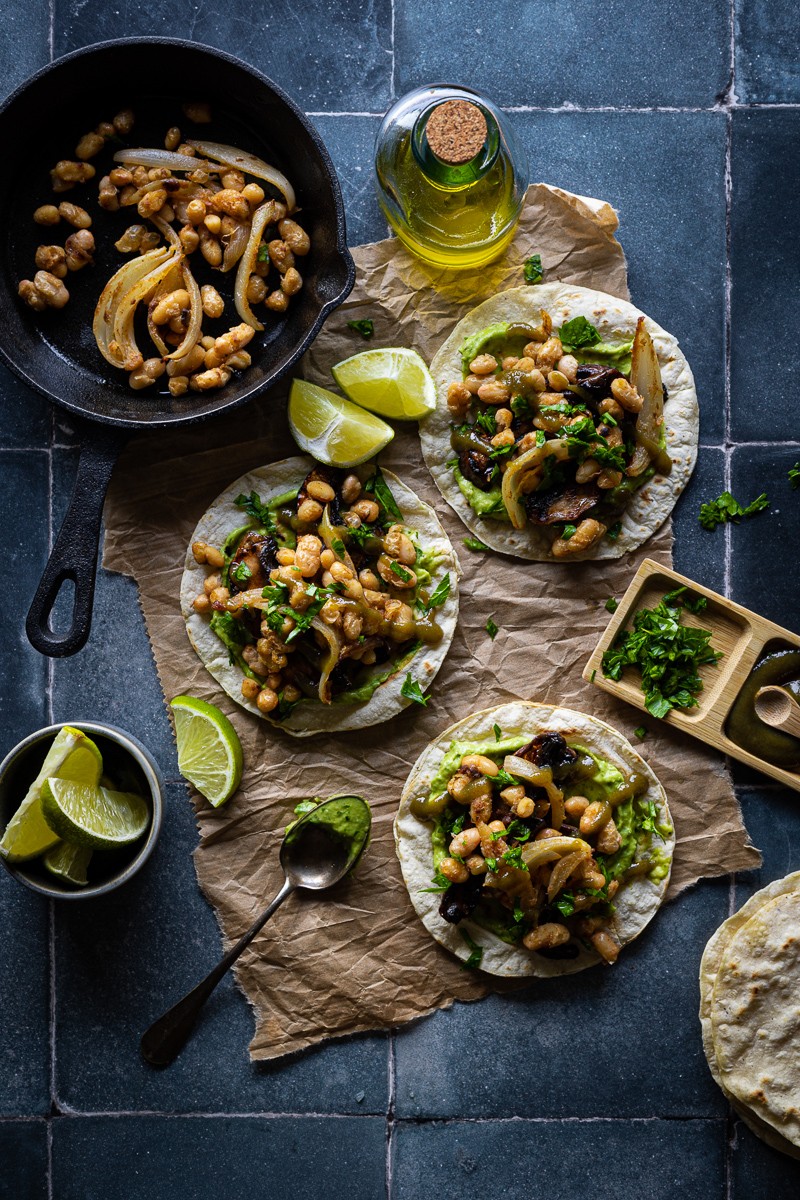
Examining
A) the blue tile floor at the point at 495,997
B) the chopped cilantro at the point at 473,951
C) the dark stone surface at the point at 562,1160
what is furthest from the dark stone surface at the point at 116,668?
the dark stone surface at the point at 562,1160

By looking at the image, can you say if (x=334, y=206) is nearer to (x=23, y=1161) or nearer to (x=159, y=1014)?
(x=159, y=1014)

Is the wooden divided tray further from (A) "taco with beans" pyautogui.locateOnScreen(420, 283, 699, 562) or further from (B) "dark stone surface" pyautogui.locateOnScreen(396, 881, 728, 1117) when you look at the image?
(B) "dark stone surface" pyautogui.locateOnScreen(396, 881, 728, 1117)

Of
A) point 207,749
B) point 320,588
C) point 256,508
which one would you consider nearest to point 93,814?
point 207,749

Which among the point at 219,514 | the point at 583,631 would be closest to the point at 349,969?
the point at 583,631

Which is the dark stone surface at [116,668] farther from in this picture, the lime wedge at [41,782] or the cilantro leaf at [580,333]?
the cilantro leaf at [580,333]

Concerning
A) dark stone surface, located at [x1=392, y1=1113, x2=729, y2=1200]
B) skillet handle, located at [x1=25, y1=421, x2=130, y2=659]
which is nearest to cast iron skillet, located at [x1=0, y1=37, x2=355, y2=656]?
skillet handle, located at [x1=25, y1=421, x2=130, y2=659]

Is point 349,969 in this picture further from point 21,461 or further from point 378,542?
point 21,461
